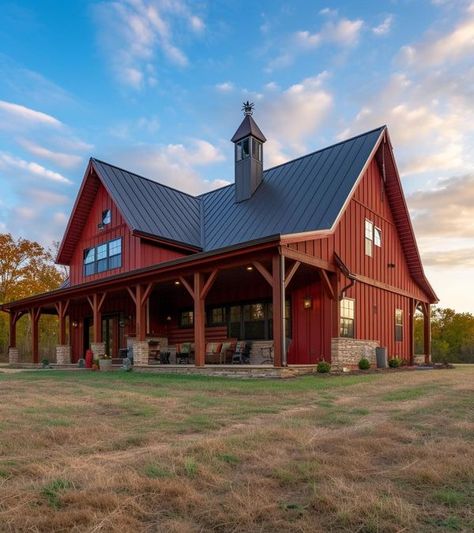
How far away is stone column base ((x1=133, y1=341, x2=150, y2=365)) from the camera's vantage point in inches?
611

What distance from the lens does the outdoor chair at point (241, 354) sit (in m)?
15.6

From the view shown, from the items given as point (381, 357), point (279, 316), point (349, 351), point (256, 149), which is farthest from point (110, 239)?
point (381, 357)

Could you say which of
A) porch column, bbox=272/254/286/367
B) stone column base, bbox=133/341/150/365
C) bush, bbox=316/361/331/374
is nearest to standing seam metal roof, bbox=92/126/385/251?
porch column, bbox=272/254/286/367

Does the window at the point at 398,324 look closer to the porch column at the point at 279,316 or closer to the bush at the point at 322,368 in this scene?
the bush at the point at 322,368

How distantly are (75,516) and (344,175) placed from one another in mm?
15152

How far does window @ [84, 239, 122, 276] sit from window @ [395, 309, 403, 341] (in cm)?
1178

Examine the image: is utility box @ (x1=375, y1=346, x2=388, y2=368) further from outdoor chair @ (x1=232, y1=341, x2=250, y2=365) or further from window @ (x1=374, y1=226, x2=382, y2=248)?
outdoor chair @ (x1=232, y1=341, x2=250, y2=365)

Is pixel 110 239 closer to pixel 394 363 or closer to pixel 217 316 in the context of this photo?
pixel 217 316

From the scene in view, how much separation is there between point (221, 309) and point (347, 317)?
5.21 metres

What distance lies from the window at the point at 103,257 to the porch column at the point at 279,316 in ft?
32.6

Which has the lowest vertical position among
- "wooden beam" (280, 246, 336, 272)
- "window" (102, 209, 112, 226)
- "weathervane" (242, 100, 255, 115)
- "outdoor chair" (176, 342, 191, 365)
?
"outdoor chair" (176, 342, 191, 365)

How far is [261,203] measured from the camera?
60.7 feet

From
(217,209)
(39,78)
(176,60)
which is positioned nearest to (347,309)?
(217,209)

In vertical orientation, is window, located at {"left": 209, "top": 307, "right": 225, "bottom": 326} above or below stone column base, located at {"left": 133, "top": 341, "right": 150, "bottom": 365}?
above
